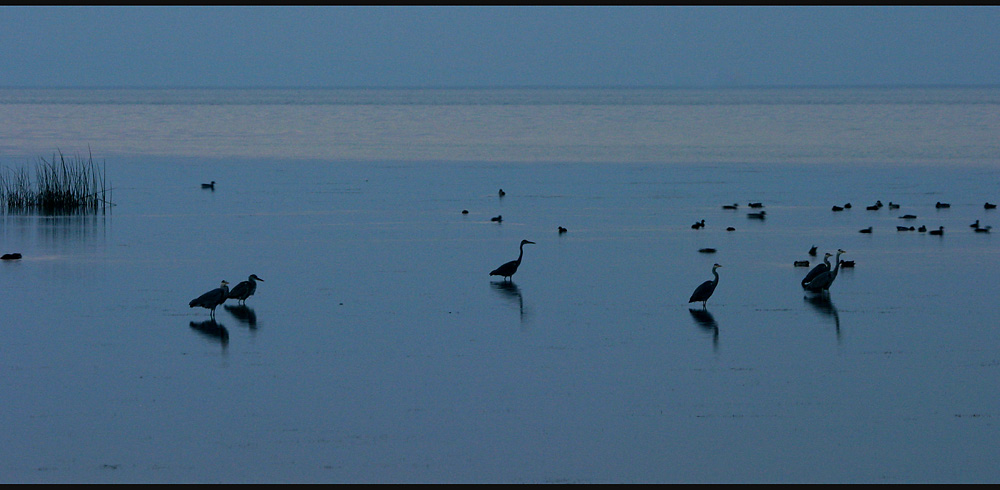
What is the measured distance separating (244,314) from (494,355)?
4574 mm

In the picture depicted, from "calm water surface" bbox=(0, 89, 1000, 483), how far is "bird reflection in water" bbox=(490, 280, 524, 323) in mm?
90

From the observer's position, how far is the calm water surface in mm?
10812

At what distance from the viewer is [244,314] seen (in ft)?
58.2

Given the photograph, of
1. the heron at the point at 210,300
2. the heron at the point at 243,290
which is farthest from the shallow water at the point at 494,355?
the heron at the point at 210,300

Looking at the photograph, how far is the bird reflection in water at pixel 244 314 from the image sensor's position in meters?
17.1

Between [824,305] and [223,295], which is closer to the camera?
[223,295]

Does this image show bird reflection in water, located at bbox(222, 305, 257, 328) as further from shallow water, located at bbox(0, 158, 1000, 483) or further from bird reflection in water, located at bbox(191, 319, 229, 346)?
bird reflection in water, located at bbox(191, 319, 229, 346)

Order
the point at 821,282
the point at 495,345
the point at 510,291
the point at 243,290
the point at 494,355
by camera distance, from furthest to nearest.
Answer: the point at 510,291 < the point at 821,282 < the point at 243,290 < the point at 495,345 < the point at 494,355

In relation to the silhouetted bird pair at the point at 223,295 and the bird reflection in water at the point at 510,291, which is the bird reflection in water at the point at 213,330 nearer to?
the silhouetted bird pair at the point at 223,295

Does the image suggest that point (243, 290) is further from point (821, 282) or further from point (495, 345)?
point (821, 282)

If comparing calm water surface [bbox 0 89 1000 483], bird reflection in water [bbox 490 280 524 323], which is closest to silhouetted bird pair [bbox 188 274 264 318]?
calm water surface [bbox 0 89 1000 483]

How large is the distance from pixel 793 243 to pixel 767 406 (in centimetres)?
1404

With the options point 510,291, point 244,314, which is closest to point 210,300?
point 244,314

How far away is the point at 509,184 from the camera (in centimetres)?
4272
